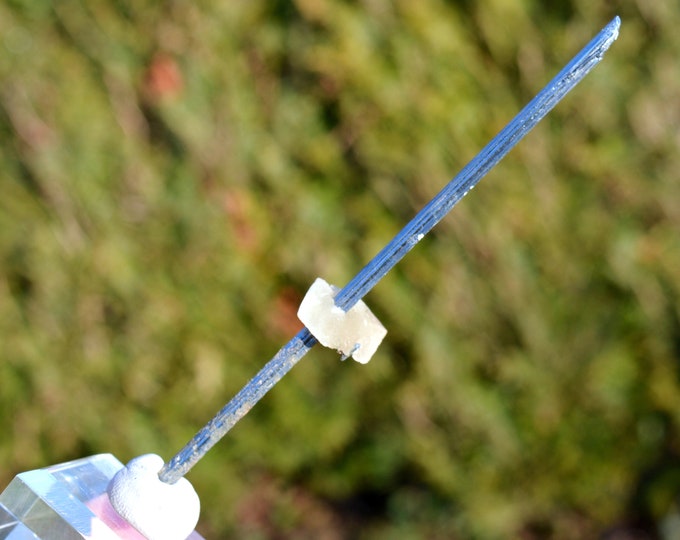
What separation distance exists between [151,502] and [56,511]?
0.06 metres

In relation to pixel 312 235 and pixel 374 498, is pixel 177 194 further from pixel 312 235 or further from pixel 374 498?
pixel 374 498

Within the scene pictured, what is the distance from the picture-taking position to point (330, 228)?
91.0 inches

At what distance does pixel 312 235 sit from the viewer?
2.29m

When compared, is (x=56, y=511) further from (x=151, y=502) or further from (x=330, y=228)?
(x=330, y=228)

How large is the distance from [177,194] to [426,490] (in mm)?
951

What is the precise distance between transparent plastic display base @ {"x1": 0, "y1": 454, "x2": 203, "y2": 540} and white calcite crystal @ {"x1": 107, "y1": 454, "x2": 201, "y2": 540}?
19 mm

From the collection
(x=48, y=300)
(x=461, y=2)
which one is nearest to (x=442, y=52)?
(x=461, y=2)

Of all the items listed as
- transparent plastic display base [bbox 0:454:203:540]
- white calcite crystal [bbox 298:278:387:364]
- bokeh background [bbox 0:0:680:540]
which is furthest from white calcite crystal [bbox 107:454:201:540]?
bokeh background [bbox 0:0:680:540]

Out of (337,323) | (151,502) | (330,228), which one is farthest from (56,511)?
(330,228)

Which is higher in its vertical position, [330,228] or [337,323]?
[330,228]

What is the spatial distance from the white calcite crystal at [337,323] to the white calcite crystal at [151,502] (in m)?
0.15

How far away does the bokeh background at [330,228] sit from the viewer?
2.23 meters

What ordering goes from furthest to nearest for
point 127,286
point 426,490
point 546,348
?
point 426,490 → point 546,348 → point 127,286

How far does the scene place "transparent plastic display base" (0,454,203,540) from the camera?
0.69 metres
